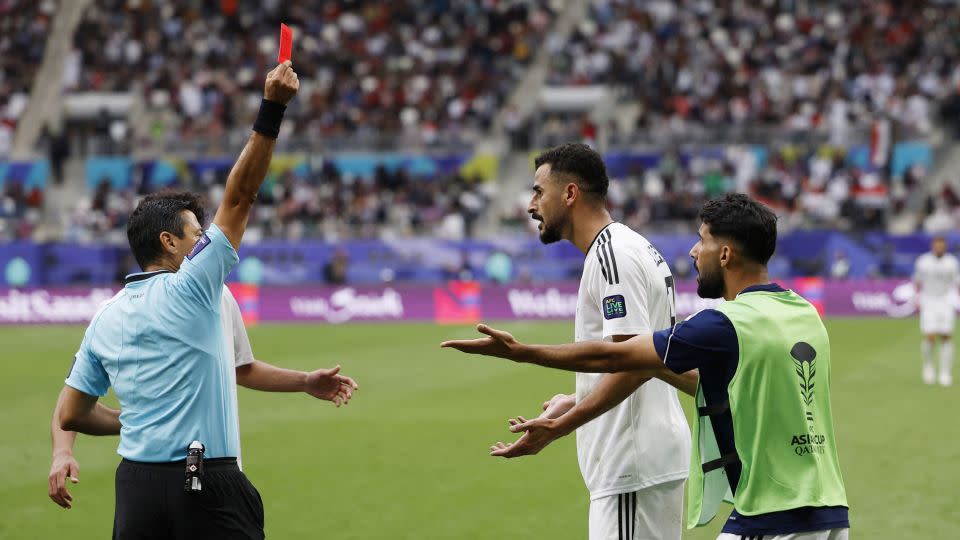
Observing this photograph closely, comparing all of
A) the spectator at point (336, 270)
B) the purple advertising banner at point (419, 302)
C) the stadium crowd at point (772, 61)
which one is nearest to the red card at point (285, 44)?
the purple advertising banner at point (419, 302)

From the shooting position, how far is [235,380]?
532cm

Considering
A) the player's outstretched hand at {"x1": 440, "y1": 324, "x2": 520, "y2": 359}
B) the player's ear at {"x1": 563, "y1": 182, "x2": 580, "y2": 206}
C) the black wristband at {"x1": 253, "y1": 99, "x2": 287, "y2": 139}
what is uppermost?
the black wristband at {"x1": 253, "y1": 99, "x2": 287, "y2": 139}

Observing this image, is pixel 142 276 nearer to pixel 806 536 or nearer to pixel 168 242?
pixel 168 242

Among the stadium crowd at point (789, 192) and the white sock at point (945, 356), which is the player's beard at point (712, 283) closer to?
the white sock at point (945, 356)

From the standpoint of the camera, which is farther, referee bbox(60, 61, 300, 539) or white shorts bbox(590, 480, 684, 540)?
white shorts bbox(590, 480, 684, 540)

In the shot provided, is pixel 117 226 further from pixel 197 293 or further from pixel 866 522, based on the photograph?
pixel 197 293

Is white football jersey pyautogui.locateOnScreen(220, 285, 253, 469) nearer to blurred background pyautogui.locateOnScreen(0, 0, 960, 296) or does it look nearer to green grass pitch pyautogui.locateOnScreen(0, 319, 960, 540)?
green grass pitch pyautogui.locateOnScreen(0, 319, 960, 540)

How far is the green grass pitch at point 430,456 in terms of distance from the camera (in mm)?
9555

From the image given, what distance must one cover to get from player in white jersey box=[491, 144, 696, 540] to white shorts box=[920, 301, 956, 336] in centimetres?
1381

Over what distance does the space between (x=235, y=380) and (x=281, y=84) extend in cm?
147

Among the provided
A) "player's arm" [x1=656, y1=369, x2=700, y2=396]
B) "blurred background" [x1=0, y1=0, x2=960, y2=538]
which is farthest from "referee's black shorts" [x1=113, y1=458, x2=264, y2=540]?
"blurred background" [x1=0, y1=0, x2=960, y2=538]

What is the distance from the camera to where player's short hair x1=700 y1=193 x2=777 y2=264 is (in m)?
4.62

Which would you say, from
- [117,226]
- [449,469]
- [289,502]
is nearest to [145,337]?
[289,502]

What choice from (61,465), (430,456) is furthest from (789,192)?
(61,465)
